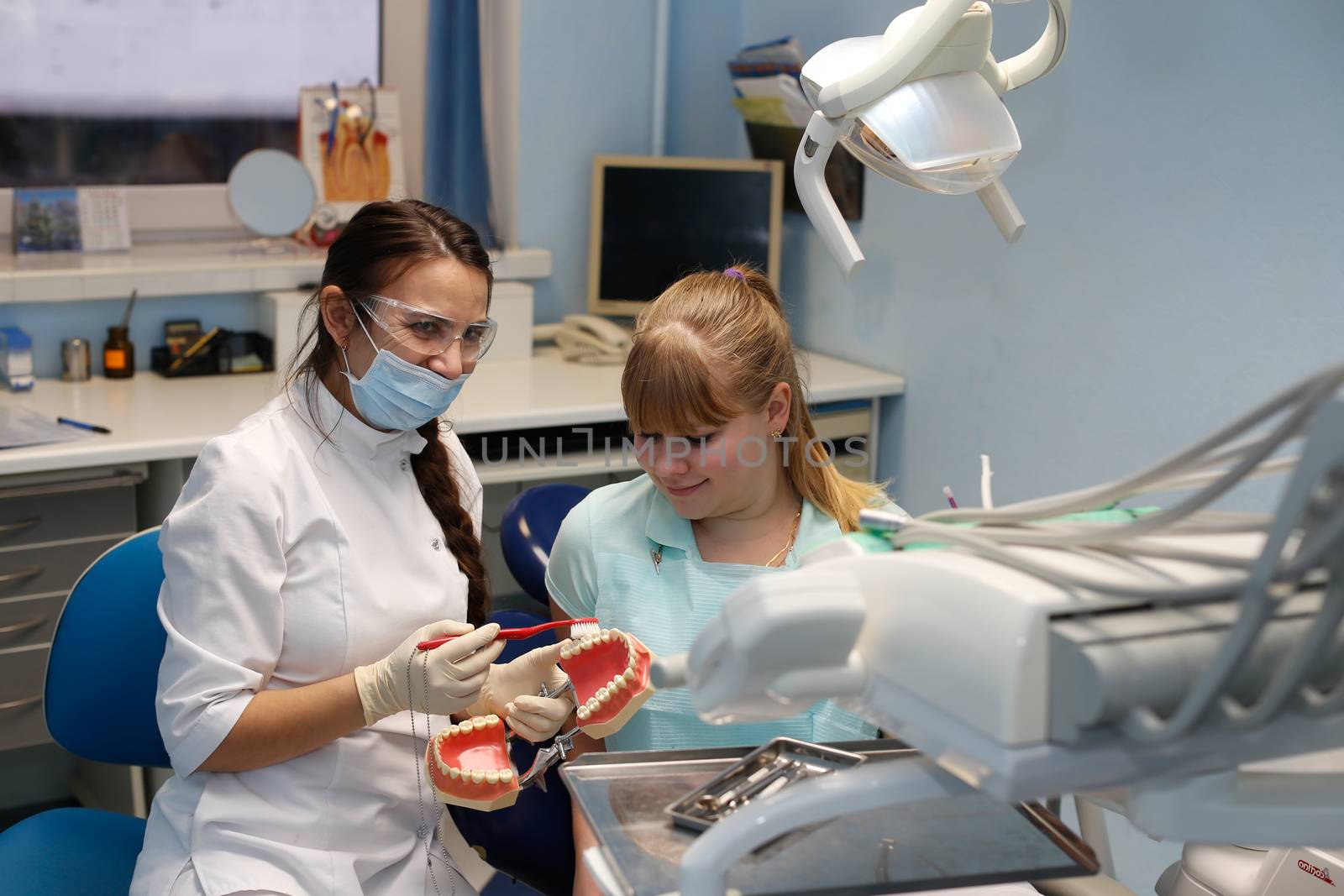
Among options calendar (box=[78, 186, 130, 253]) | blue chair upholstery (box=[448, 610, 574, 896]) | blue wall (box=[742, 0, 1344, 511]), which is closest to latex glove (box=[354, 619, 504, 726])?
blue chair upholstery (box=[448, 610, 574, 896])

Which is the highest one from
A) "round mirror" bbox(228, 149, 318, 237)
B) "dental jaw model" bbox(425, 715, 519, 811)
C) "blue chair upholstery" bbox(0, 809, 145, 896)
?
"round mirror" bbox(228, 149, 318, 237)

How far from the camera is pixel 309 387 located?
162cm

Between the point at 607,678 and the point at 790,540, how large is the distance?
34 centimetres

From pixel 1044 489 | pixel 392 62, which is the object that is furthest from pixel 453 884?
pixel 392 62

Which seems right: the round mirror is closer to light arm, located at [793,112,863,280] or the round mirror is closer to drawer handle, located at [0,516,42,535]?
drawer handle, located at [0,516,42,535]

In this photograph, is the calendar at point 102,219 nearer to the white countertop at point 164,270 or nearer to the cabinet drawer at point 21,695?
the white countertop at point 164,270

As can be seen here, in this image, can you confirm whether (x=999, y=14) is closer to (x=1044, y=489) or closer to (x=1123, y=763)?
(x=1044, y=489)

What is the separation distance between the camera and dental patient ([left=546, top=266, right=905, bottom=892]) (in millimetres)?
1529

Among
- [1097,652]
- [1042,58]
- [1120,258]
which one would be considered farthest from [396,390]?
[1120,258]

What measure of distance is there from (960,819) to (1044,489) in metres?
1.85

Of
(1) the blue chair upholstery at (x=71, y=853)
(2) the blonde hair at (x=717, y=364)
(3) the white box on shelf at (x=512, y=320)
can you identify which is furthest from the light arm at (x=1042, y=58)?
(3) the white box on shelf at (x=512, y=320)

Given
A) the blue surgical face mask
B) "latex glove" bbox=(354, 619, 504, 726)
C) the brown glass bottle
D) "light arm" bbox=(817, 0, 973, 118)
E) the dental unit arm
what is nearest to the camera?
the dental unit arm

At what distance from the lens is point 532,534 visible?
2.03m

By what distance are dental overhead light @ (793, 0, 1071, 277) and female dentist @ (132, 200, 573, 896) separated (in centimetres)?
52
